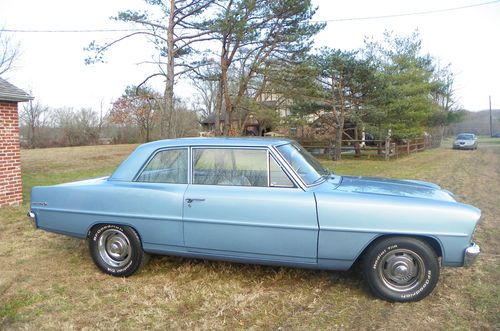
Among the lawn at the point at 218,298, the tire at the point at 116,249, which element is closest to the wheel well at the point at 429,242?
the lawn at the point at 218,298

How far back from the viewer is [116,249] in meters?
4.08

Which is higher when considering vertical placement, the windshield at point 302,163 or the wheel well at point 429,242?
the windshield at point 302,163

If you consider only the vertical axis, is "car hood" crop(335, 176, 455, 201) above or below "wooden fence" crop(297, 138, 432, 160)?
below

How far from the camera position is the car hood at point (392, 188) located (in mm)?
3546

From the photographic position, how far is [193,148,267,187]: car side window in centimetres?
367

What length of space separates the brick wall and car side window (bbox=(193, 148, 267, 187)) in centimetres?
608

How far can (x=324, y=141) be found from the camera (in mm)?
24203

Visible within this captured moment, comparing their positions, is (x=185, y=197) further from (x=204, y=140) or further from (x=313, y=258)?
(x=313, y=258)

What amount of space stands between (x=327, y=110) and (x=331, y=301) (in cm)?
1822

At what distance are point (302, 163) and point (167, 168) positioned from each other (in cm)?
149

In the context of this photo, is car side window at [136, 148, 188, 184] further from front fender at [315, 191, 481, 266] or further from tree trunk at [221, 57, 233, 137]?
tree trunk at [221, 57, 233, 137]

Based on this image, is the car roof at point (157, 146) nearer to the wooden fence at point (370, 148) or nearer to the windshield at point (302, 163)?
the windshield at point (302, 163)

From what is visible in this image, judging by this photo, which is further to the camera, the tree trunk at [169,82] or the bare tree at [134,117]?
the bare tree at [134,117]

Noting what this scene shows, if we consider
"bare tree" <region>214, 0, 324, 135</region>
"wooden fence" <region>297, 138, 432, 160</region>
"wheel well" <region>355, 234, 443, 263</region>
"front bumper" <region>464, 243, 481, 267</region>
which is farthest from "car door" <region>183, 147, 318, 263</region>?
"wooden fence" <region>297, 138, 432, 160</region>
